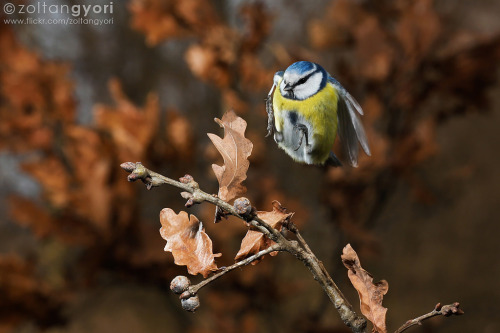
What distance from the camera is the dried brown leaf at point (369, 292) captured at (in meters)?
0.20

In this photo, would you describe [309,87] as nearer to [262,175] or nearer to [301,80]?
[301,80]

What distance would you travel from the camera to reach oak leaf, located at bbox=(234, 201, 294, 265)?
187 millimetres

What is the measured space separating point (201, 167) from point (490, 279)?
777 mm

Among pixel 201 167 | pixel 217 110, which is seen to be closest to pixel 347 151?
pixel 201 167

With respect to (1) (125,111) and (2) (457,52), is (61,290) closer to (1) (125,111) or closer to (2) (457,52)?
(1) (125,111)

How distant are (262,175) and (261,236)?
2.31 ft

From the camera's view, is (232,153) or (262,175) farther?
(262,175)

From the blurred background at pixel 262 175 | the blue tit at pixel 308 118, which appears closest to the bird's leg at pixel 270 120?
the blue tit at pixel 308 118

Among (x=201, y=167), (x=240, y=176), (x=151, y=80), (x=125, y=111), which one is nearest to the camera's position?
(x=240, y=176)

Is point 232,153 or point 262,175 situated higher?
point 262,175

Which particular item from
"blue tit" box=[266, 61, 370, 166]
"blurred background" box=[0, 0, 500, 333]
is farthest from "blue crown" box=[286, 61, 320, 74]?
"blurred background" box=[0, 0, 500, 333]

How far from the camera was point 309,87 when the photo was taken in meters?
0.19

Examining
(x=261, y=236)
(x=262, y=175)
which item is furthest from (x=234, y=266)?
(x=262, y=175)

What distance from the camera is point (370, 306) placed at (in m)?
0.20
